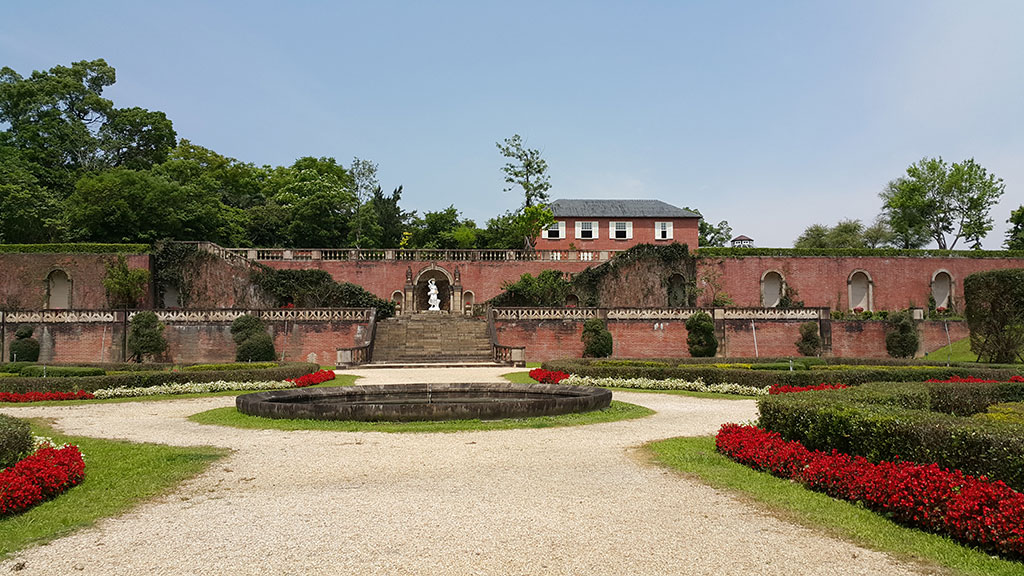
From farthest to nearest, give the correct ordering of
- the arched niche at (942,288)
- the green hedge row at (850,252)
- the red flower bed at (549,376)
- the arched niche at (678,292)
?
the arched niche at (942,288), the green hedge row at (850,252), the arched niche at (678,292), the red flower bed at (549,376)

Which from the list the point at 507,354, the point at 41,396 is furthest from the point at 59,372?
the point at 507,354

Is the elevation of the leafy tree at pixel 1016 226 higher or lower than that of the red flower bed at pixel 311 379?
higher

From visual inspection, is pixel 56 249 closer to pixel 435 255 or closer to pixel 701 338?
pixel 435 255

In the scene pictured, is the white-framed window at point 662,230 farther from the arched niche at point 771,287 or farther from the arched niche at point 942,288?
the arched niche at point 942,288

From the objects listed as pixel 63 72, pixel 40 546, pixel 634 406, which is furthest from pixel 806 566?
pixel 63 72

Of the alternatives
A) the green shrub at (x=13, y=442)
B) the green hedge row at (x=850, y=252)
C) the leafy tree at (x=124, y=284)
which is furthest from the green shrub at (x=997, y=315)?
the leafy tree at (x=124, y=284)

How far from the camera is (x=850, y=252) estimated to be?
49344 mm

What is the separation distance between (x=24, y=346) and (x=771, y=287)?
145 ft

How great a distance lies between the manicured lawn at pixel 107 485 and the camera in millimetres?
6820

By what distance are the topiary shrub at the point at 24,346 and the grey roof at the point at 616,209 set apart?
120 feet

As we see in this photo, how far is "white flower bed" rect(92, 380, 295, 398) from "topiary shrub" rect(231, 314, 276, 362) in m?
10.1

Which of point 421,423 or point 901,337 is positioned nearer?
point 421,423

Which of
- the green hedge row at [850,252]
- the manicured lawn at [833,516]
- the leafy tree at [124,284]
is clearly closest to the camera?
the manicured lawn at [833,516]

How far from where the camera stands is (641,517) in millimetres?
7199
